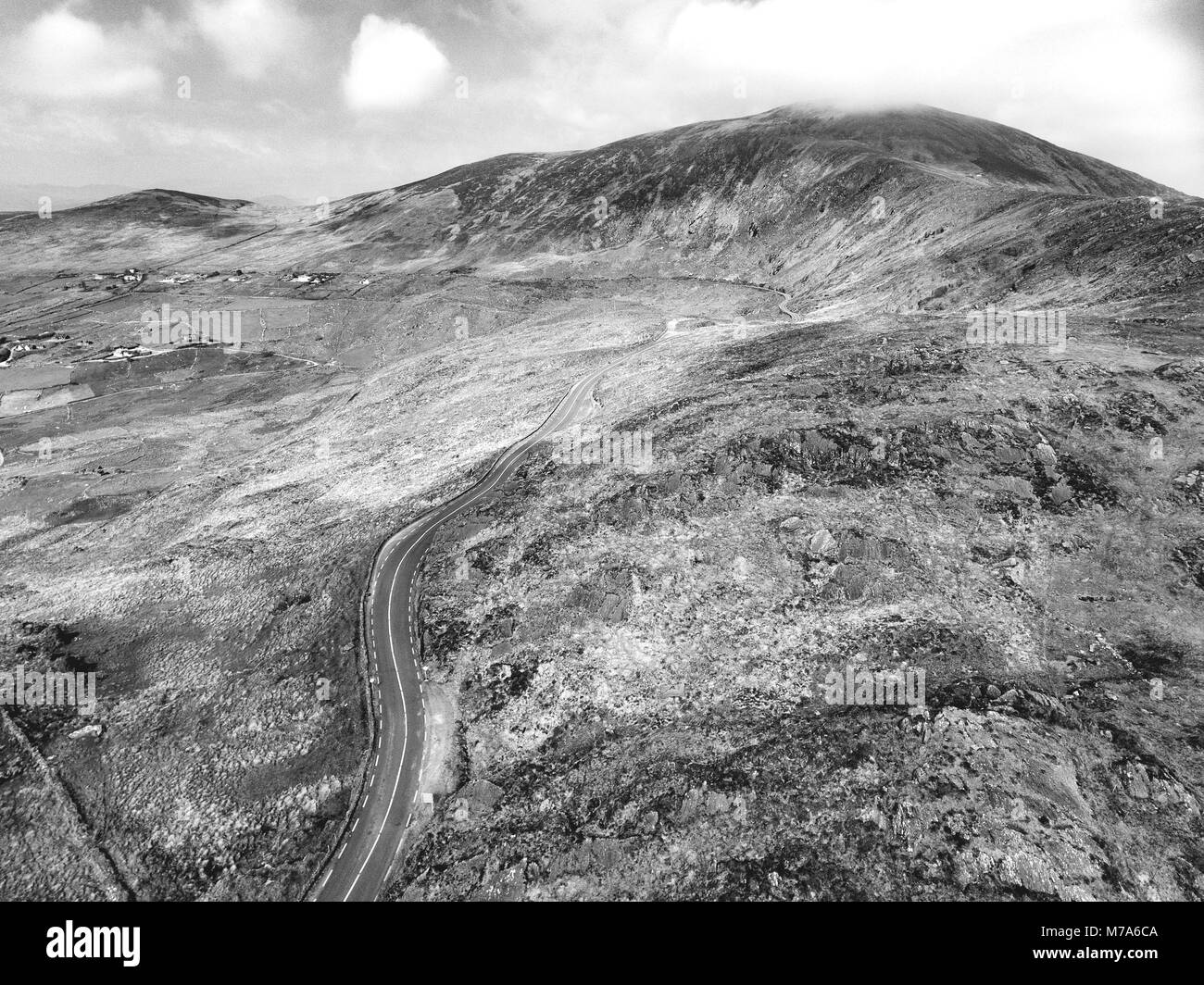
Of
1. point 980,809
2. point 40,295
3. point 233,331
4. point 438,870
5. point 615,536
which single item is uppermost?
point 40,295

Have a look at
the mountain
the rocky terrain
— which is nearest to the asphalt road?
the rocky terrain

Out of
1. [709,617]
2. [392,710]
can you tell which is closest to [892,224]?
[709,617]

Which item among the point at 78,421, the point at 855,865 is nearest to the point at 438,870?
the point at 855,865

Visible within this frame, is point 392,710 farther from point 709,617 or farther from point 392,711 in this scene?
point 709,617

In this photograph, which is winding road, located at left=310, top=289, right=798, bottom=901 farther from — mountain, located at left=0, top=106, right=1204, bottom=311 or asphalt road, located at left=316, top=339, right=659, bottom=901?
mountain, located at left=0, top=106, right=1204, bottom=311

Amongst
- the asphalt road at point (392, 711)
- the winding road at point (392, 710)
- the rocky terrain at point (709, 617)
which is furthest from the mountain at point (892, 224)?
the winding road at point (392, 710)

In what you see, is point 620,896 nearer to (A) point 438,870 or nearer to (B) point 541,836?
(B) point 541,836

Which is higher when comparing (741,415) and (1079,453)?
(741,415)
